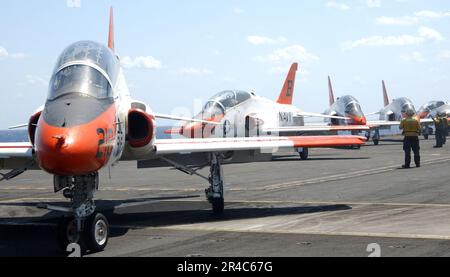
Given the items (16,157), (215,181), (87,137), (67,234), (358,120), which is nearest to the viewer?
(87,137)

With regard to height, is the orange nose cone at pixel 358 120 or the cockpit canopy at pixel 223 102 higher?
the cockpit canopy at pixel 223 102

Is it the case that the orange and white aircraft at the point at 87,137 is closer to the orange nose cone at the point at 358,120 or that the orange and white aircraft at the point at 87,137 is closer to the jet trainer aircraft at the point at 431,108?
the orange nose cone at the point at 358,120

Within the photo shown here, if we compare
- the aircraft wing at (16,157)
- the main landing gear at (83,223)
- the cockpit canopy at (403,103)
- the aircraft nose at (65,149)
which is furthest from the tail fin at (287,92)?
the aircraft nose at (65,149)

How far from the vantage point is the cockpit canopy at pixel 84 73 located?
10578 millimetres

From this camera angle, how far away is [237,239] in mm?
10961

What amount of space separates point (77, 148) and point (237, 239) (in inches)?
129

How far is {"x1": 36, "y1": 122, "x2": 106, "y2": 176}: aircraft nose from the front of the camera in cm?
920

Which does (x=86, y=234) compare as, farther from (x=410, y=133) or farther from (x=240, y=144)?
(x=410, y=133)

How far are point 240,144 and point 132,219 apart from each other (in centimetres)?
290

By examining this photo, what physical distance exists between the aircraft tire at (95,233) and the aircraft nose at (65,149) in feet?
3.12

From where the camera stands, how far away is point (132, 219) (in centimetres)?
1418

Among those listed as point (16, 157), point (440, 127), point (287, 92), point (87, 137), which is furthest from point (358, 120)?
point (87, 137)

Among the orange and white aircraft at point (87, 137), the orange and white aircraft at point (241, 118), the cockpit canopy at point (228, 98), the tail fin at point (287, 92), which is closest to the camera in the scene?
the orange and white aircraft at point (87, 137)

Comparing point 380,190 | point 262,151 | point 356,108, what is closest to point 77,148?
point 262,151
